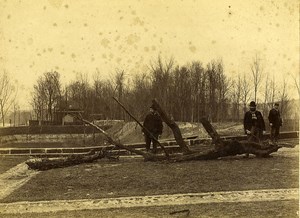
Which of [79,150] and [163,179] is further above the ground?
[79,150]

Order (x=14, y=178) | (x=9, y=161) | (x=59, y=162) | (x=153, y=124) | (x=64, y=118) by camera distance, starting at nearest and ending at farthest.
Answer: (x=14, y=178) → (x=59, y=162) → (x=153, y=124) → (x=9, y=161) → (x=64, y=118)

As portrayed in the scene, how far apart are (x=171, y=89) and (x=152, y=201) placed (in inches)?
391

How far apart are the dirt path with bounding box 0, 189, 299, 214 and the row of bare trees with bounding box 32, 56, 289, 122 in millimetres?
3542

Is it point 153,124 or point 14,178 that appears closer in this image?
point 14,178

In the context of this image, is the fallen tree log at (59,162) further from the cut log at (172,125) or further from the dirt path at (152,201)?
the dirt path at (152,201)

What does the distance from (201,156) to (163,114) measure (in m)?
1.71

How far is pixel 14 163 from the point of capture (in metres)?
14.9

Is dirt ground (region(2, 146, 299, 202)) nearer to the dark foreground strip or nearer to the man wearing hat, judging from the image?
the man wearing hat

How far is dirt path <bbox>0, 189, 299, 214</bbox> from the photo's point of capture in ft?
25.9

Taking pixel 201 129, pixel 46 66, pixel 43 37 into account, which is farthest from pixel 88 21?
pixel 201 129

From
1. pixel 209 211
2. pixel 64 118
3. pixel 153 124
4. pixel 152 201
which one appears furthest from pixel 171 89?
pixel 64 118

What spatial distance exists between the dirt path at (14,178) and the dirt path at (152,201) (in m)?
1.41

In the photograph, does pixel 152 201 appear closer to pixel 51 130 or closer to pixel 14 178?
pixel 14 178

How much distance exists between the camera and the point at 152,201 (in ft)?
26.6
